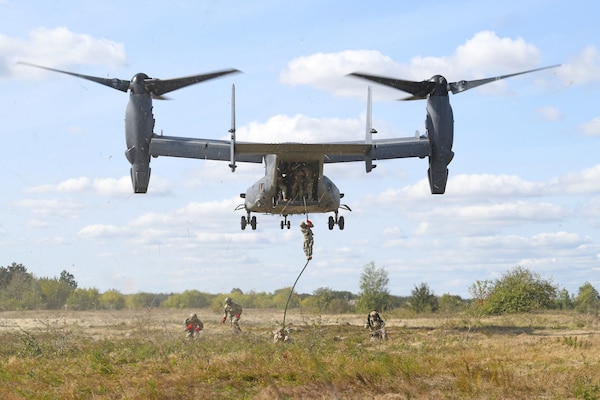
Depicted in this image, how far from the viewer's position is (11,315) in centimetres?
4953

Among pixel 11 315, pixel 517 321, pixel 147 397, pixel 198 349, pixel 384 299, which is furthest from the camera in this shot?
pixel 384 299

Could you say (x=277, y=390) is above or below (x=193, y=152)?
below

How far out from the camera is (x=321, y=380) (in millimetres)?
18547

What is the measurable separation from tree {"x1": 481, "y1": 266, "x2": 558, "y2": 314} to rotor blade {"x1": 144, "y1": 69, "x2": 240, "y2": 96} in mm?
26071

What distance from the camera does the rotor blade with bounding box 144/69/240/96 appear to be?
92.6 feet

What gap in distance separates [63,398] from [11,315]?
113 ft

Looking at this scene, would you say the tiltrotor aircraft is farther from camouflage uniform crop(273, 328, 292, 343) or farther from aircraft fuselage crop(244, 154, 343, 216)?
camouflage uniform crop(273, 328, 292, 343)

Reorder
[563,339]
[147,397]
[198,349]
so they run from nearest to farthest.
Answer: [147,397], [198,349], [563,339]

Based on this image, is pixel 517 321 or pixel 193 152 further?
pixel 517 321

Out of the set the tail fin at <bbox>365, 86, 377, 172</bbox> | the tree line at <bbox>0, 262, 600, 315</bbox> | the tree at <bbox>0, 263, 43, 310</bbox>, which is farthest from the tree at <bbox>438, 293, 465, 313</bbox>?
the tree at <bbox>0, 263, 43, 310</bbox>

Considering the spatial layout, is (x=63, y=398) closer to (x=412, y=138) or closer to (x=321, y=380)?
(x=321, y=380)

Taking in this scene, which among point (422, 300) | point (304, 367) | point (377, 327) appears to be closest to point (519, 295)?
point (422, 300)

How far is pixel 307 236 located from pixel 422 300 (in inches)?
1184

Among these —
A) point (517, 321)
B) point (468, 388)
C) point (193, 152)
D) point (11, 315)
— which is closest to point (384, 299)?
point (517, 321)
